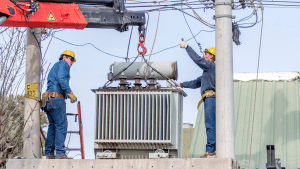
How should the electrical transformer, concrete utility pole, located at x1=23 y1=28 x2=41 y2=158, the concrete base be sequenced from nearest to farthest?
the concrete base
the electrical transformer
concrete utility pole, located at x1=23 y1=28 x2=41 y2=158

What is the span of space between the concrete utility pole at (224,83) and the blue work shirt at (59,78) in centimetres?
273

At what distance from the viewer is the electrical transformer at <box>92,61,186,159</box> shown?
892cm

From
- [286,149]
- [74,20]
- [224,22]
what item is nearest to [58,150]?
[74,20]

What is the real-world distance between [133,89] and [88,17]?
1740 millimetres

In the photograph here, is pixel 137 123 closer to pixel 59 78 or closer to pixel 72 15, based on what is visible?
pixel 59 78

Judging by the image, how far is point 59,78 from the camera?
9344 millimetres

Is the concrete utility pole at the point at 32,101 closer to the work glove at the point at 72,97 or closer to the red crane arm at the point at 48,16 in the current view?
the red crane arm at the point at 48,16

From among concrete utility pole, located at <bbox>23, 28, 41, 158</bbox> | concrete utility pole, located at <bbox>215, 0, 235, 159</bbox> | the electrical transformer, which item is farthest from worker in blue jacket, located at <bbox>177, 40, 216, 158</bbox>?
concrete utility pole, located at <bbox>23, 28, 41, 158</bbox>

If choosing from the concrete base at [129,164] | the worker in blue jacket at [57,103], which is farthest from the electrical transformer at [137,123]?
the worker in blue jacket at [57,103]

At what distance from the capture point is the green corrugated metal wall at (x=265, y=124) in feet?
43.9

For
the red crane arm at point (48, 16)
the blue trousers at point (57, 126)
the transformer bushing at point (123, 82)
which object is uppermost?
the red crane arm at point (48, 16)

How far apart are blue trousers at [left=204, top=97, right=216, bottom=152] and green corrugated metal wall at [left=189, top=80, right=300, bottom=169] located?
14.5ft

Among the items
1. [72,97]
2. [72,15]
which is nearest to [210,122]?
[72,97]

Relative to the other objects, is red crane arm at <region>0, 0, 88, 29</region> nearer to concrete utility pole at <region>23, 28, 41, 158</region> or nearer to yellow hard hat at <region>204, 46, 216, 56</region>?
concrete utility pole at <region>23, 28, 41, 158</region>
